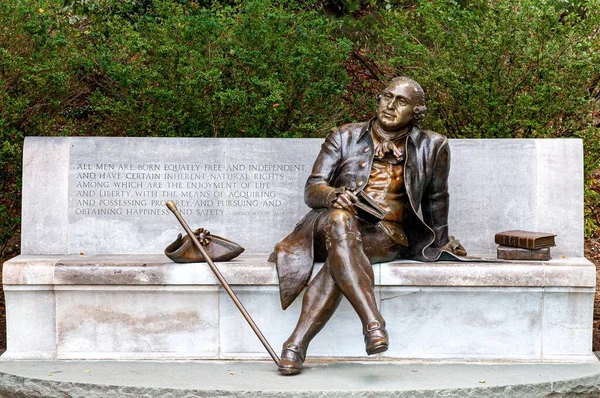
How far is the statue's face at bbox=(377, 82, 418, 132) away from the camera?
26.6 feet

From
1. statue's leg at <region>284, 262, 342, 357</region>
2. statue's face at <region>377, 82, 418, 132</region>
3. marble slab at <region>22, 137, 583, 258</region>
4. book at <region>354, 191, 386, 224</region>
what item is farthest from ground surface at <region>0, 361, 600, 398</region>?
statue's face at <region>377, 82, 418, 132</region>

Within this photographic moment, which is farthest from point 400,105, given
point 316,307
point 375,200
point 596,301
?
point 596,301

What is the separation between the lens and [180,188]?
29.0ft

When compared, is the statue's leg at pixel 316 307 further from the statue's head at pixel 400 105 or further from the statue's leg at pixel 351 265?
the statue's head at pixel 400 105

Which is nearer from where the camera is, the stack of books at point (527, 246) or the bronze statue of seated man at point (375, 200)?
the bronze statue of seated man at point (375, 200)

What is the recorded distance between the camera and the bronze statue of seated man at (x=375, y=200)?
7430 mm

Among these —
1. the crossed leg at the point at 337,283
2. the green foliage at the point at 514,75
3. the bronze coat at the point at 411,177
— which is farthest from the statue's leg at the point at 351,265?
the green foliage at the point at 514,75

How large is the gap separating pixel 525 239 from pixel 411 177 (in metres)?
0.90

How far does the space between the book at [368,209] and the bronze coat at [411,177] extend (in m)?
0.27

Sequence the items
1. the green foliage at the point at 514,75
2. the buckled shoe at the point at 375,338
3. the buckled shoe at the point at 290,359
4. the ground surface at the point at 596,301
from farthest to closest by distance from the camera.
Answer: the green foliage at the point at 514,75, the ground surface at the point at 596,301, the buckled shoe at the point at 290,359, the buckled shoe at the point at 375,338

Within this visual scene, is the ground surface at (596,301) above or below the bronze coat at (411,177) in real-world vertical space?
below

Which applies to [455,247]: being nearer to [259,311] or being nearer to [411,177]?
[411,177]

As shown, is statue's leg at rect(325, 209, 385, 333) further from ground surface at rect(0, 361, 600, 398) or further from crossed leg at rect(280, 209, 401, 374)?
ground surface at rect(0, 361, 600, 398)

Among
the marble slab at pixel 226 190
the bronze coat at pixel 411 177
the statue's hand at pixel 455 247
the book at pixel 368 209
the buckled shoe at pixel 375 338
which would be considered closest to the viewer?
the buckled shoe at pixel 375 338
